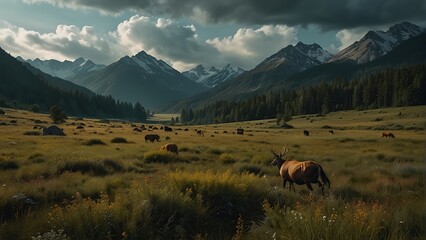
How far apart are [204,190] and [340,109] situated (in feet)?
526

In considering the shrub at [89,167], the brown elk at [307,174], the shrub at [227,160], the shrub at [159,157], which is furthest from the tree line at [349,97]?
the brown elk at [307,174]

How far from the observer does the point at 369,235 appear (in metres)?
6.04

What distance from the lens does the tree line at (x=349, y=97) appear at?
447ft

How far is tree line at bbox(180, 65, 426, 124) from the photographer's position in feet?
447

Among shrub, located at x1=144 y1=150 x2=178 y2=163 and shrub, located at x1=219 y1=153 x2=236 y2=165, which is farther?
shrub, located at x1=219 y1=153 x2=236 y2=165

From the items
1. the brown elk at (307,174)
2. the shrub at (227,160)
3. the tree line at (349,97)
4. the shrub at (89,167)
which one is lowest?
the shrub at (227,160)

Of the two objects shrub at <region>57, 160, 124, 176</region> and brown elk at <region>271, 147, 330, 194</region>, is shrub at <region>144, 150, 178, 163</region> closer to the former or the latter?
shrub at <region>57, 160, 124, 176</region>

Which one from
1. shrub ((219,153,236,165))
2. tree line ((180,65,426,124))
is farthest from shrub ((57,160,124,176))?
tree line ((180,65,426,124))

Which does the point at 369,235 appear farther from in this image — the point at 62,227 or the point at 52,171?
the point at 52,171

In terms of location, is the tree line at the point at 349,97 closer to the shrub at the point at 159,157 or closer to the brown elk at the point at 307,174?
the shrub at the point at 159,157

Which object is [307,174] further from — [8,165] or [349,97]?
[349,97]

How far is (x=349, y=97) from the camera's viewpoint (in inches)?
6560

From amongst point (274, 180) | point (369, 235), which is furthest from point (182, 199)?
point (274, 180)

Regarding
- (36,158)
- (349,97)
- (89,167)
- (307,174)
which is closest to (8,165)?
(36,158)
